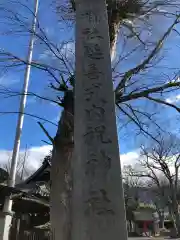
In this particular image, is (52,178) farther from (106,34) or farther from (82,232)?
(106,34)

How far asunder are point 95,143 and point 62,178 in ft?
6.09

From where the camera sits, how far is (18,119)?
9.40 meters

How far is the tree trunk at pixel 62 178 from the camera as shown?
4605mm

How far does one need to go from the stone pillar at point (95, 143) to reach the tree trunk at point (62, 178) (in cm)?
157

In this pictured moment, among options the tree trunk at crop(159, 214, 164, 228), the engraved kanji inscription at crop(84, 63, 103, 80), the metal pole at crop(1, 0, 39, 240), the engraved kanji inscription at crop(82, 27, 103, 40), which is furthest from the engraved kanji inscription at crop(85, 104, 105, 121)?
the tree trunk at crop(159, 214, 164, 228)

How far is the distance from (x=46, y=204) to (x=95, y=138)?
26.7 ft

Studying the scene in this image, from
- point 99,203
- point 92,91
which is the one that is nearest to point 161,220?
point 92,91

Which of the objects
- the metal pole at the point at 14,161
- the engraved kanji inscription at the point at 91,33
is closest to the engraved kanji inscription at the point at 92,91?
the engraved kanji inscription at the point at 91,33

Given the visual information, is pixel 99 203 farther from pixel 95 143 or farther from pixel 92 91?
pixel 92 91

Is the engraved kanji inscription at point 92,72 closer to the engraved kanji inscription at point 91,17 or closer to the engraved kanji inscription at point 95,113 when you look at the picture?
the engraved kanji inscription at point 95,113

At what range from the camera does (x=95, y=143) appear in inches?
132

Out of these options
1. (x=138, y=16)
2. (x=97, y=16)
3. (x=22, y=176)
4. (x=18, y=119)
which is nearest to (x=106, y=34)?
(x=97, y=16)

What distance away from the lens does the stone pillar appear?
9.45 ft

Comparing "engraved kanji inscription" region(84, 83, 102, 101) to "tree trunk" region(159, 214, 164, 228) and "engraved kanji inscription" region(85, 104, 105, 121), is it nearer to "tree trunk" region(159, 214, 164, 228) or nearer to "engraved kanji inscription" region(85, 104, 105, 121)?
"engraved kanji inscription" region(85, 104, 105, 121)
